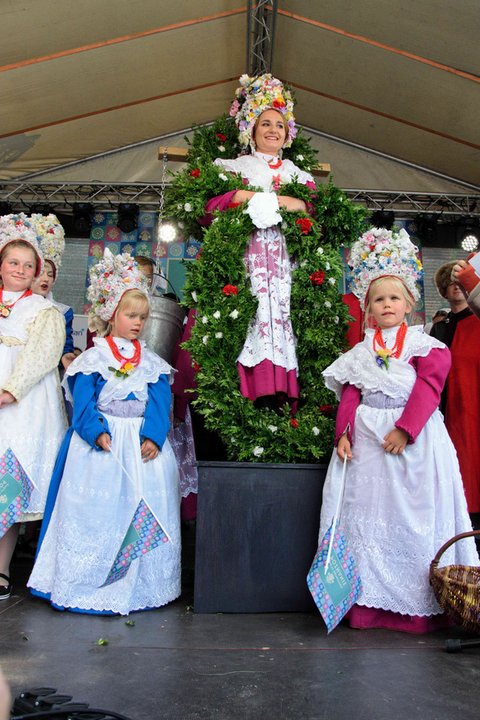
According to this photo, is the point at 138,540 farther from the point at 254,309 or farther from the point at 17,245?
the point at 17,245

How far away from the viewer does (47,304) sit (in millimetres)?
3654

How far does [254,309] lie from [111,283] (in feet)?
2.64

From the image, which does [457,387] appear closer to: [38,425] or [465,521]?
[465,521]

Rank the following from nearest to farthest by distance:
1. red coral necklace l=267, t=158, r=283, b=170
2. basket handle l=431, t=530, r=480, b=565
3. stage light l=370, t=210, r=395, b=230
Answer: basket handle l=431, t=530, r=480, b=565
red coral necklace l=267, t=158, r=283, b=170
stage light l=370, t=210, r=395, b=230

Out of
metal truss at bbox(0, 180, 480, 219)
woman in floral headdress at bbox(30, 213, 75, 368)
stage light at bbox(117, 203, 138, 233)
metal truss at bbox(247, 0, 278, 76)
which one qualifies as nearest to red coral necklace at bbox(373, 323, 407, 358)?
woman in floral headdress at bbox(30, 213, 75, 368)

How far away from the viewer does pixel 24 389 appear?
335 centimetres

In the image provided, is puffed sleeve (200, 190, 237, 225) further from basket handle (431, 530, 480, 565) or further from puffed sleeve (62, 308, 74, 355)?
basket handle (431, 530, 480, 565)

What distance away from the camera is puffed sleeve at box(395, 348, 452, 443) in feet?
9.36

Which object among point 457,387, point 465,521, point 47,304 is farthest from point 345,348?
point 47,304

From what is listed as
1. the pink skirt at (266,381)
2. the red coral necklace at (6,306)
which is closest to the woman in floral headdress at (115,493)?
the pink skirt at (266,381)

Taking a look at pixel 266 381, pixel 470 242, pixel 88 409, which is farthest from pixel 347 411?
pixel 470 242

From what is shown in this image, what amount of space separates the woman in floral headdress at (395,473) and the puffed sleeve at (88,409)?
1112 mm

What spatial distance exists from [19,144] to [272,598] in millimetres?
6652

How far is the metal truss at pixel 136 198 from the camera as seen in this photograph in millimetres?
8555
